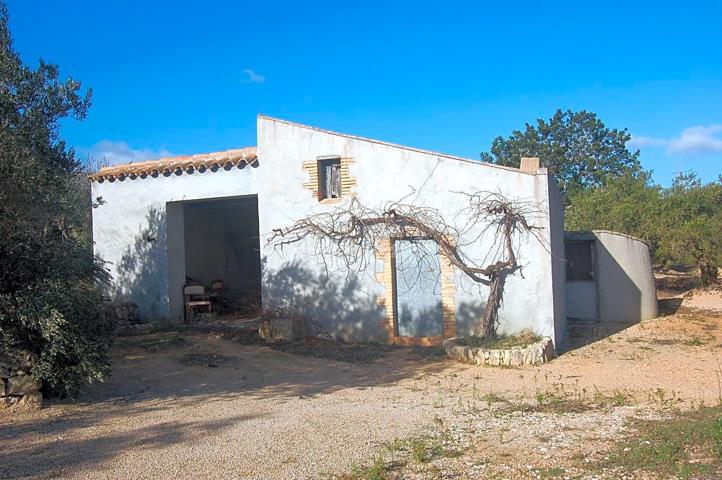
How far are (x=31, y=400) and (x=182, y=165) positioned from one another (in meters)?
7.46

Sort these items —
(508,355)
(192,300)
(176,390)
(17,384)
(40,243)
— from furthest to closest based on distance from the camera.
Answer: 1. (192,300)
2. (508,355)
3. (176,390)
4. (40,243)
5. (17,384)

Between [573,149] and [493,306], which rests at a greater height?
[573,149]

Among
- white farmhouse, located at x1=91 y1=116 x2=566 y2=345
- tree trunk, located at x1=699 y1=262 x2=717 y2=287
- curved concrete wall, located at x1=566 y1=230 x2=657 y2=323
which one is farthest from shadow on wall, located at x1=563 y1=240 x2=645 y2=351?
tree trunk, located at x1=699 y1=262 x2=717 y2=287

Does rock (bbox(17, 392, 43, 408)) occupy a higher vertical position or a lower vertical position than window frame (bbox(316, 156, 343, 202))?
lower

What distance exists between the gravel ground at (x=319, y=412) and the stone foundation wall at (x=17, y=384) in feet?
0.72

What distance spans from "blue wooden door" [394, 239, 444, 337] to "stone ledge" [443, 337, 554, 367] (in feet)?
4.65

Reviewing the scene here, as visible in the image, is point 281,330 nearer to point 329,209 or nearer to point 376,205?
point 329,209

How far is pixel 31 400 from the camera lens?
23.6 ft

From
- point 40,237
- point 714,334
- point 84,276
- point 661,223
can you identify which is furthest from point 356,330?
point 661,223

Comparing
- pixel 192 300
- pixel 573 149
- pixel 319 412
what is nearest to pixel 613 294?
pixel 319 412

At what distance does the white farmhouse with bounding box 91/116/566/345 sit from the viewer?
11.2m

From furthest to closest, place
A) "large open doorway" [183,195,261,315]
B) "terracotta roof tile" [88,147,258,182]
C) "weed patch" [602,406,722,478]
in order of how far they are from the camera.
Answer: "large open doorway" [183,195,261,315]
"terracotta roof tile" [88,147,258,182]
"weed patch" [602,406,722,478]

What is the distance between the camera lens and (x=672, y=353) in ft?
35.9

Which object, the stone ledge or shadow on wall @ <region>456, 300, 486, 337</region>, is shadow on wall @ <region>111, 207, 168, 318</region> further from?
the stone ledge
